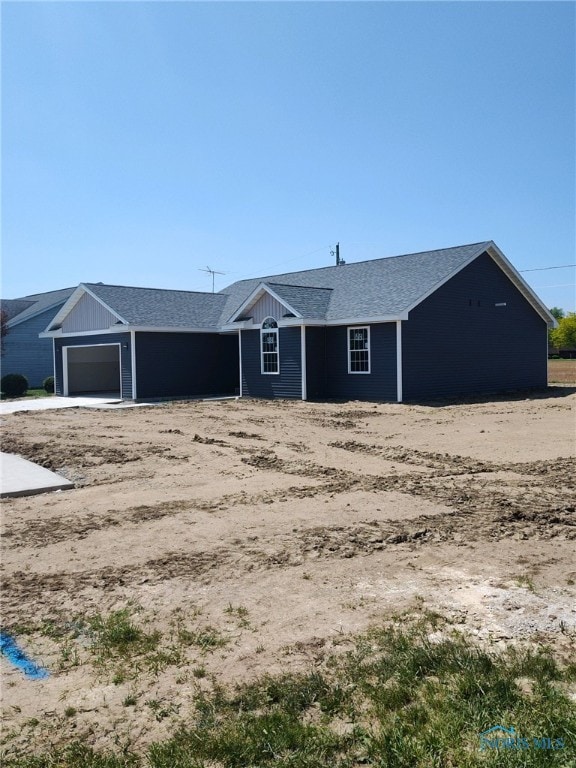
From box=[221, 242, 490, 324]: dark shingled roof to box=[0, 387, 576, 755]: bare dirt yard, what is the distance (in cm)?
1009

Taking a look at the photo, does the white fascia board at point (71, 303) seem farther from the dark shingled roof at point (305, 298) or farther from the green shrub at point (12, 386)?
the dark shingled roof at point (305, 298)

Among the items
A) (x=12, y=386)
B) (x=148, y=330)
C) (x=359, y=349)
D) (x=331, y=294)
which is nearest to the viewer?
(x=359, y=349)

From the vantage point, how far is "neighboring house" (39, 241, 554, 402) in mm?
21906

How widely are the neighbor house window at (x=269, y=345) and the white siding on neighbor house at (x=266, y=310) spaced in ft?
0.71

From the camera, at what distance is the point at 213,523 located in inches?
288

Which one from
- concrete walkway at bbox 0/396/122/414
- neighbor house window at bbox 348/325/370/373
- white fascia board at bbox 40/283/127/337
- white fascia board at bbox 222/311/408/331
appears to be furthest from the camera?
white fascia board at bbox 40/283/127/337

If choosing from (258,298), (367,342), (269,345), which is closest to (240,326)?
(258,298)

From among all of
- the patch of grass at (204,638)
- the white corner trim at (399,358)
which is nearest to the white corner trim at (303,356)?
the white corner trim at (399,358)

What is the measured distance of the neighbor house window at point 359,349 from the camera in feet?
72.5

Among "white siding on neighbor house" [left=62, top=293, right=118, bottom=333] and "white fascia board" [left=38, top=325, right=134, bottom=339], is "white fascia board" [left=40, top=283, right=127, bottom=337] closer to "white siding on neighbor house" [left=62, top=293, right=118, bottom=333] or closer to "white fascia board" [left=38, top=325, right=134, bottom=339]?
"white siding on neighbor house" [left=62, top=293, right=118, bottom=333]

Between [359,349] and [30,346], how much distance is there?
23834 millimetres

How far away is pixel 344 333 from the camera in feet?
74.4

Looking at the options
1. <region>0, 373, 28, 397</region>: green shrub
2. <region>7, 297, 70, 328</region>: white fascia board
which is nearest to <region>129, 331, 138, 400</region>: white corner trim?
<region>0, 373, 28, 397</region>: green shrub

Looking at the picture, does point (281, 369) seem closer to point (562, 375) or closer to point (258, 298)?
point (258, 298)
